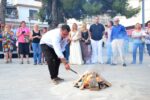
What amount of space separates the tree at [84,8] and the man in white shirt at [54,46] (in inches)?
806

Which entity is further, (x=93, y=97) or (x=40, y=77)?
(x=40, y=77)

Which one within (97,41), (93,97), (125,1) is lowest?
(93,97)

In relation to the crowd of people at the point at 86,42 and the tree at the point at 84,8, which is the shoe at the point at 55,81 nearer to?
the crowd of people at the point at 86,42

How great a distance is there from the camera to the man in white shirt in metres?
9.13

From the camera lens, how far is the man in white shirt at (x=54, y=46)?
913 centimetres

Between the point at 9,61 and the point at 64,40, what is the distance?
721cm

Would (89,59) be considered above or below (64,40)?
below

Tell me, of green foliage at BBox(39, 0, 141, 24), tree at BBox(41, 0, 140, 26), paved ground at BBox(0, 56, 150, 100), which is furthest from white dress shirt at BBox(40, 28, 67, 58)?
green foliage at BBox(39, 0, 141, 24)

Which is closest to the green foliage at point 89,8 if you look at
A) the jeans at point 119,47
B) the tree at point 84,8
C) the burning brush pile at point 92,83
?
the tree at point 84,8

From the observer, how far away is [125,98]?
25.1 ft

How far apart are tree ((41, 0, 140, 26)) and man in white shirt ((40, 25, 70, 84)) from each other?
67.1 ft

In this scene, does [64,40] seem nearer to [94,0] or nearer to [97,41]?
[97,41]

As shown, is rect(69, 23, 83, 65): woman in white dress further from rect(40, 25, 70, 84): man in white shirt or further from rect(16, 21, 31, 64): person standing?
rect(40, 25, 70, 84): man in white shirt

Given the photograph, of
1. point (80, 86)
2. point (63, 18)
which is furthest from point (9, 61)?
point (63, 18)
